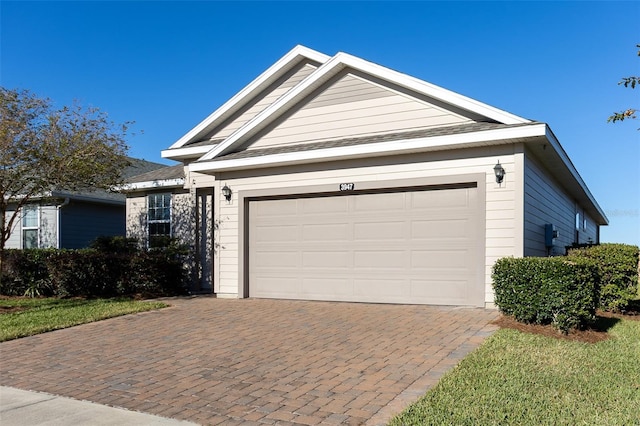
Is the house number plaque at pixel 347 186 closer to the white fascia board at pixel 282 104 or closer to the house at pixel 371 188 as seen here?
the house at pixel 371 188

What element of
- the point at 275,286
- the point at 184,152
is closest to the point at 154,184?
the point at 184,152

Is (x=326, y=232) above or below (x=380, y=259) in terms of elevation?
above

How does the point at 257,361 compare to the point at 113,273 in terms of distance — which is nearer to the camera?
the point at 257,361

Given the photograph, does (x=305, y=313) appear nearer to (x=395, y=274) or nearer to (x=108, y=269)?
(x=395, y=274)

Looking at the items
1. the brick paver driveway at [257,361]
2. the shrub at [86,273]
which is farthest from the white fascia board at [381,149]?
the shrub at [86,273]

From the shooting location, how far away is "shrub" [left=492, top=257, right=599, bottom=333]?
22.9 feet

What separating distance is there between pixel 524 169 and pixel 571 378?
5061 millimetres

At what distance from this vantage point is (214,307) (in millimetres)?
10508

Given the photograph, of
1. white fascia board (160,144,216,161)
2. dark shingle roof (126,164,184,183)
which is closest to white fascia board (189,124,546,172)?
white fascia board (160,144,216,161)

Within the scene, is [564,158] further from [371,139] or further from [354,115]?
[354,115]

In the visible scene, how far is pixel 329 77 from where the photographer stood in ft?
37.3

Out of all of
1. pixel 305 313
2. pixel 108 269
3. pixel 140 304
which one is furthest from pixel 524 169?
pixel 108 269

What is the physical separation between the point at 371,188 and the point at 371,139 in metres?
1.04

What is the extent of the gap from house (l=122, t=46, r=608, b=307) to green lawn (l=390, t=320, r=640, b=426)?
312 centimetres
